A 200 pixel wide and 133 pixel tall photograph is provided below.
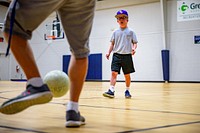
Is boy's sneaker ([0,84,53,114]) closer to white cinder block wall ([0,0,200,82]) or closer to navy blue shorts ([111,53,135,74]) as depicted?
navy blue shorts ([111,53,135,74])

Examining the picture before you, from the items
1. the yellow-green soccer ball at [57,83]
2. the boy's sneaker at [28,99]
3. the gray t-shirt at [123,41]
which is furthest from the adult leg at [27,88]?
the gray t-shirt at [123,41]

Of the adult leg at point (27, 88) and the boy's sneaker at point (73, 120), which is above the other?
the adult leg at point (27, 88)

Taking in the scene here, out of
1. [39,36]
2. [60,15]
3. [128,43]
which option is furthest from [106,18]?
[60,15]

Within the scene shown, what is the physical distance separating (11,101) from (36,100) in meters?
0.14

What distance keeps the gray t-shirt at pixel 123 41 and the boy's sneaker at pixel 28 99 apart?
12.1ft

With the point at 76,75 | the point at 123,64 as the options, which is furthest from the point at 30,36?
the point at 123,64

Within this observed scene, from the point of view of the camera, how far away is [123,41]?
5.44 m

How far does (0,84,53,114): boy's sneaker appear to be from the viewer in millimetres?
1712

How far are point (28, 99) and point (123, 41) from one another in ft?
12.7

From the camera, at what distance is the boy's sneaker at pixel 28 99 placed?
1712 mm

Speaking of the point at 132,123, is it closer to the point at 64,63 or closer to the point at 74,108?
the point at 74,108

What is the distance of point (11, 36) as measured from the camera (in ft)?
5.95

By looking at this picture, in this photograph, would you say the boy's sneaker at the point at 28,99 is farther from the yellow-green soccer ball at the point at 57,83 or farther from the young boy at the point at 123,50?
the young boy at the point at 123,50

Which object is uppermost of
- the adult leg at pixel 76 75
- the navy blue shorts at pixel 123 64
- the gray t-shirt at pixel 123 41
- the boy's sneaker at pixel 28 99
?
the gray t-shirt at pixel 123 41
